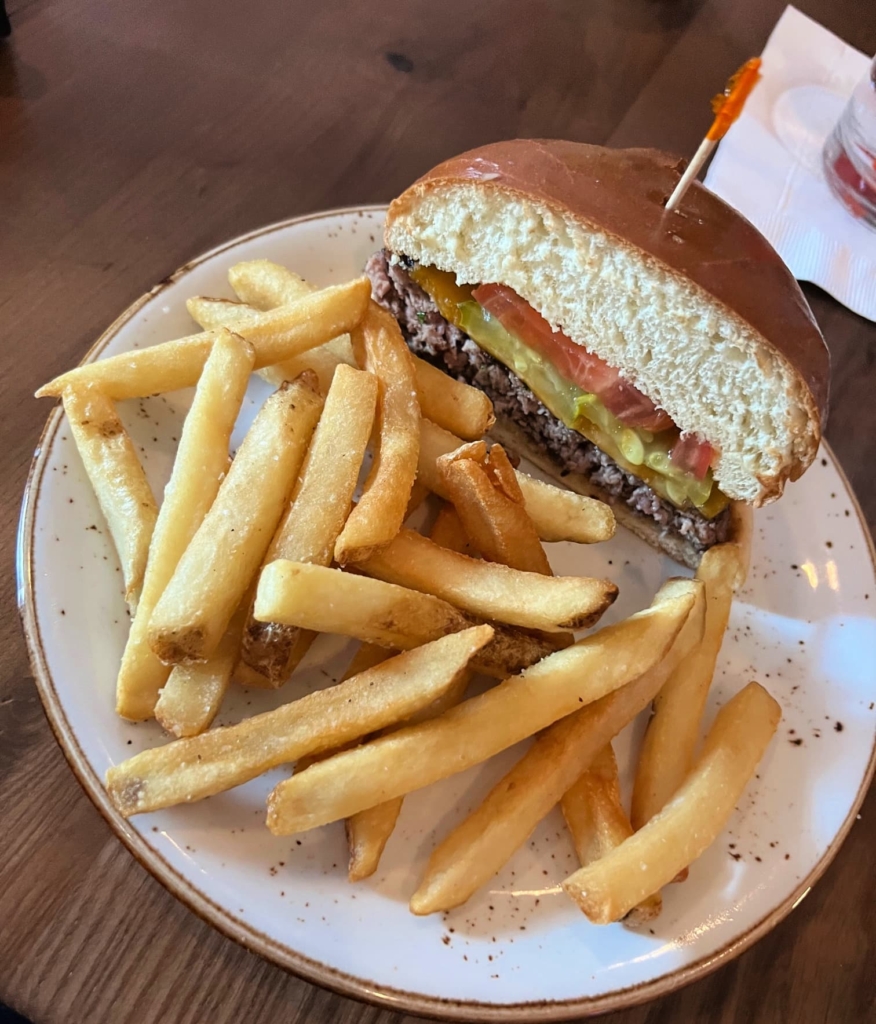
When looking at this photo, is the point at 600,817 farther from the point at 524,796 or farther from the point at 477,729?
the point at 477,729

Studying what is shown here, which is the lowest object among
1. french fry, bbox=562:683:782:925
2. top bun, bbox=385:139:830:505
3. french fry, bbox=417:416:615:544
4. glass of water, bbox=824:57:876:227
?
french fry, bbox=562:683:782:925

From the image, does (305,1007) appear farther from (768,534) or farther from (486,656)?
(768,534)

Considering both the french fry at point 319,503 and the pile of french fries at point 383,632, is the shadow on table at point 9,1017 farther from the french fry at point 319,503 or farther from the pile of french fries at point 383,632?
the french fry at point 319,503

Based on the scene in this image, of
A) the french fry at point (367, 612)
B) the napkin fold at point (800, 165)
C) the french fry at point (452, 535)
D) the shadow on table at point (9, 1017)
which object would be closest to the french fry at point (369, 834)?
the french fry at point (367, 612)

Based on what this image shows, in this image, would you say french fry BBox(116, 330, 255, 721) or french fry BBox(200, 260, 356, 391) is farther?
french fry BBox(200, 260, 356, 391)

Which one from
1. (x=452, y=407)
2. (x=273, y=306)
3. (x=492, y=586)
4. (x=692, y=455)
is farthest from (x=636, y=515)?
(x=273, y=306)

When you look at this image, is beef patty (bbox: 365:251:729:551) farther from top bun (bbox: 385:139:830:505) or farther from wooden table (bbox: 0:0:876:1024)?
wooden table (bbox: 0:0:876:1024)

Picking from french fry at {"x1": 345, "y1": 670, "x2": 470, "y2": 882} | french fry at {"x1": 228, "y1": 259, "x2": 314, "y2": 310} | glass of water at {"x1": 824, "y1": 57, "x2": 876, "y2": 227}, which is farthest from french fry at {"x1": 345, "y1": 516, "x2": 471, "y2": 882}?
glass of water at {"x1": 824, "y1": 57, "x2": 876, "y2": 227}
